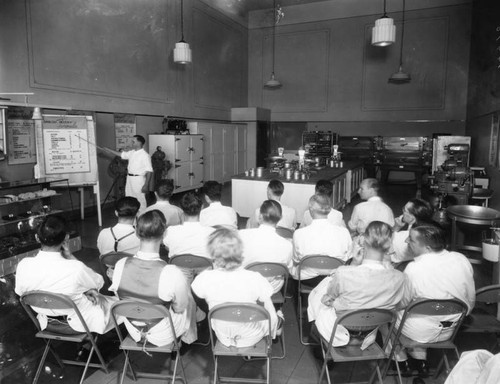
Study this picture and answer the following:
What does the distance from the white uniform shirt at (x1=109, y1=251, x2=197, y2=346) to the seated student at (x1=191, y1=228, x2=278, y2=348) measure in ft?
0.41

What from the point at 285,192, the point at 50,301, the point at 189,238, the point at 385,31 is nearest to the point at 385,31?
the point at 385,31

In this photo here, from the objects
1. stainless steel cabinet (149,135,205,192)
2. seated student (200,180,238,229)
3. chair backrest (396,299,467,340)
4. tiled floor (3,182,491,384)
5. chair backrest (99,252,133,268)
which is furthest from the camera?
stainless steel cabinet (149,135,205,192)

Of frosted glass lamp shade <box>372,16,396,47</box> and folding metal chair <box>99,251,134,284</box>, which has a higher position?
frosted glass lamp shade <box>372,16,396,47</box>

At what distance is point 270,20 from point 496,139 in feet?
28.1

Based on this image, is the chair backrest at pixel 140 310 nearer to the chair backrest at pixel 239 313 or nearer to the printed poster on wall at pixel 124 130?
the chair backrest at pixel 239 313

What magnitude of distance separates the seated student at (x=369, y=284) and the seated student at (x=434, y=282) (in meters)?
0.21

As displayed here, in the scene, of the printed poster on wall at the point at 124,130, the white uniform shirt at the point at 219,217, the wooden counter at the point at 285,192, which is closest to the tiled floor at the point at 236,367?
the white uniform shirt at the point at 219,217

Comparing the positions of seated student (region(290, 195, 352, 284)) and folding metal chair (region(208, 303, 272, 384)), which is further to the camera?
seated student (region(290, 195, 352, 284))

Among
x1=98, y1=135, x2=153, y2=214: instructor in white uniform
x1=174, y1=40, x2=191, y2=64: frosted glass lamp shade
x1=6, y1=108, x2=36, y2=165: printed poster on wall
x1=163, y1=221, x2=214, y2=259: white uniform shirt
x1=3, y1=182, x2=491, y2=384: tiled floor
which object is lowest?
x1=3, y1=182, x2=491, y2=384: tiled floor

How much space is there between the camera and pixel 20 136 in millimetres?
5934

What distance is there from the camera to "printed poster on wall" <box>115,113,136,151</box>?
26.0 ft

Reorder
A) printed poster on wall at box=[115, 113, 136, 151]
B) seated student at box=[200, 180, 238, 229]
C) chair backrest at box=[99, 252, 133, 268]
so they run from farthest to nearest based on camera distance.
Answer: printed poster on wall at box=[115, 113, 136, 151]
seated student at box=[200, 180, 238, 229]
chair backrest at box=[99, 252, 133, 268]

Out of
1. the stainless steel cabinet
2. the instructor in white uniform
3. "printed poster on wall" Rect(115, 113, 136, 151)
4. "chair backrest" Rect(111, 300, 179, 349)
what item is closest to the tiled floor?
"chair backrest" Rect(111, 300, 179, 349)

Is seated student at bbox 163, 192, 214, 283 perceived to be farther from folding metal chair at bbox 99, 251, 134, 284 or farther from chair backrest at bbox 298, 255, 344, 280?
chair backrest at bbox 298, 255, 344, 280
